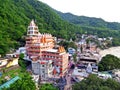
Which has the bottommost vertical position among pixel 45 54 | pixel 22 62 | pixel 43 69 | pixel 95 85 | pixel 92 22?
pixel 95 85

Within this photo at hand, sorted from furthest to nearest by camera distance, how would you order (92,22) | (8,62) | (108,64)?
1. (92,22)
2. (108,64)
3. (8,62)

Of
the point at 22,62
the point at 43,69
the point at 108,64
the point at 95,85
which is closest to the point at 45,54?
the point at 22,62

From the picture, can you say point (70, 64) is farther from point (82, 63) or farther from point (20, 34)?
point (20, 34)

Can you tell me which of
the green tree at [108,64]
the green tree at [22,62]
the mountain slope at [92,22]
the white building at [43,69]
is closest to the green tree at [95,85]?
the white building at [43,69]

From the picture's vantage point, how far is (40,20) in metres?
64.2

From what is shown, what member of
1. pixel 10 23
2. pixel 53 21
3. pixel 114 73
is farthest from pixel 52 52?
pixel 53 21

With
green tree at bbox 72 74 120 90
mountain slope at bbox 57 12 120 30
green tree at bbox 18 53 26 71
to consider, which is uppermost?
mountain slope at bbox 57 12 120 30

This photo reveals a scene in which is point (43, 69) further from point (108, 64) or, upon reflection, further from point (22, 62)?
point (108, 64)

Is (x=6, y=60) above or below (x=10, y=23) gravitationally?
below

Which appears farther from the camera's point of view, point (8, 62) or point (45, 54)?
point (45, 54)

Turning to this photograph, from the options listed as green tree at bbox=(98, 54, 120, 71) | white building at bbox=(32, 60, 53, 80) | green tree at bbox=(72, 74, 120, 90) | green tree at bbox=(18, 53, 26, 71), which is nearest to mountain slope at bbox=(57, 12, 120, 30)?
green tree at bbox=(98, 54, 120, 71)

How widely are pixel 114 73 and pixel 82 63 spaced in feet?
26.2

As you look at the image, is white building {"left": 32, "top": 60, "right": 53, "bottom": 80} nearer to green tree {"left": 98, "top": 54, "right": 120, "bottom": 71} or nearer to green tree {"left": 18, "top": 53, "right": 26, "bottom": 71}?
green tree {"left": 18, "top": 53, "right": 26, "bottom": 71}

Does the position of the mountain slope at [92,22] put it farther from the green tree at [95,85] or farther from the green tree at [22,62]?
the green tree at [95,85]
